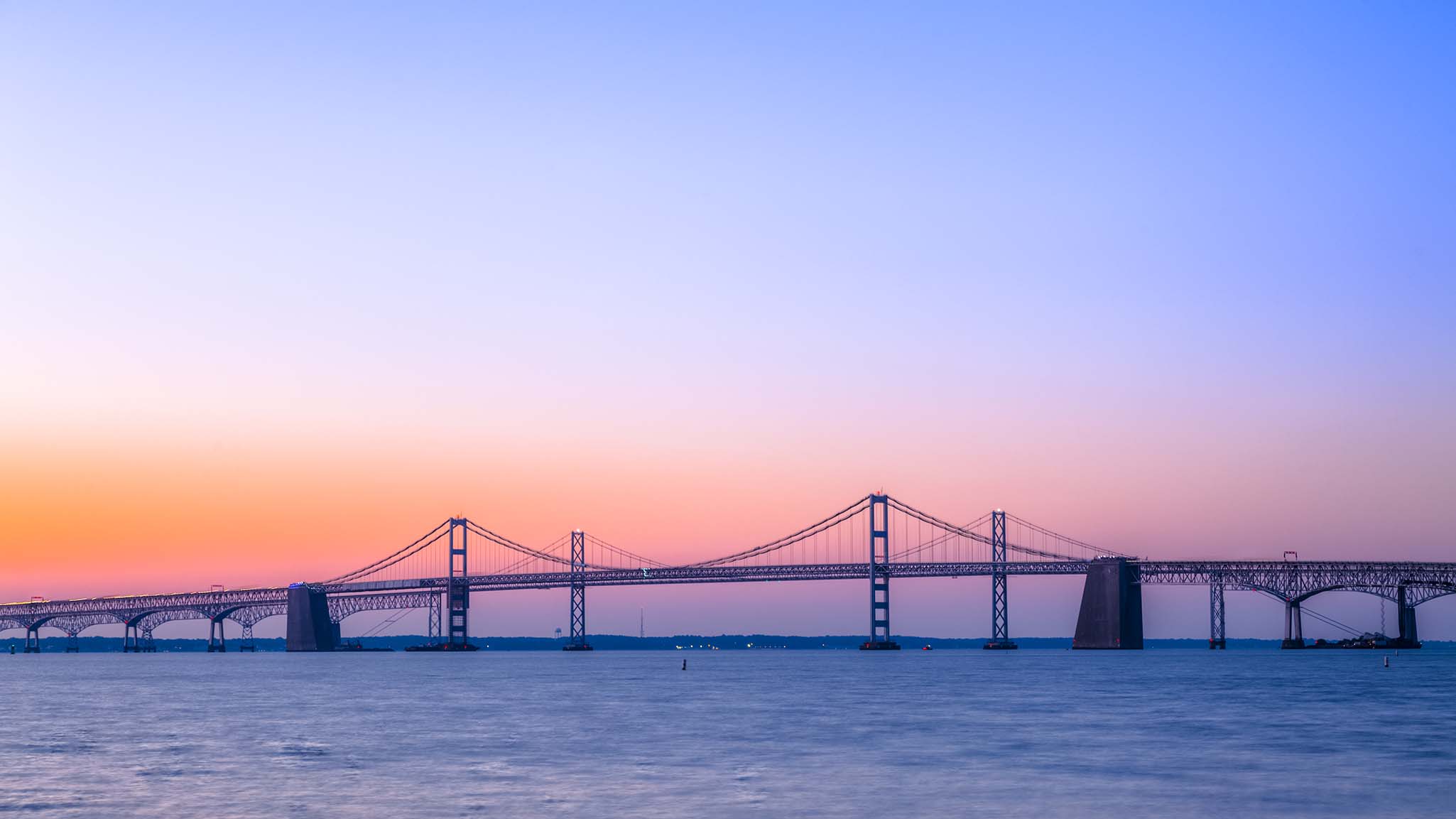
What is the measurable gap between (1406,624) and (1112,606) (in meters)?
33.2

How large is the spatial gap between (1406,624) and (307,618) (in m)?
103

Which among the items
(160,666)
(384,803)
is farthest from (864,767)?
(160,666)

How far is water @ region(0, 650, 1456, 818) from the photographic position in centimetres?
2383

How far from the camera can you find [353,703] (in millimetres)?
51625

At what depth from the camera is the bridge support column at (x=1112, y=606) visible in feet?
394

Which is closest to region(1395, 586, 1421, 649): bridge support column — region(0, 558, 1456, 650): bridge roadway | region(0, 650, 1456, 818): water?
region(0, 558, 1456, 650): bridge roadway

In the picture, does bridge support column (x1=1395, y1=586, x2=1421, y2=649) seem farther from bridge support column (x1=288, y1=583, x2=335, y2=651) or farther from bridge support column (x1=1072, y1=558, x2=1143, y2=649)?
bridge support column (x1=288, y1=583, x2=335, y2=651)

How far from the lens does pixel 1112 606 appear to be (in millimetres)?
120875

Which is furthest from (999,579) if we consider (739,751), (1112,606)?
(739,751)

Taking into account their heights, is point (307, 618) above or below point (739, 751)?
below

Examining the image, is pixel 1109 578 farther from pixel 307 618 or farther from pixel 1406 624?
pixel 307 618

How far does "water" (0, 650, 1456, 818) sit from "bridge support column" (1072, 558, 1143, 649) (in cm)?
5550

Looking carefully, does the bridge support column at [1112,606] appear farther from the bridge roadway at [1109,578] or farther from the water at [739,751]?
the water at [739,751]

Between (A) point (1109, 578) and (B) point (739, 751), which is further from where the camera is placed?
(A) point (1109, 578)
